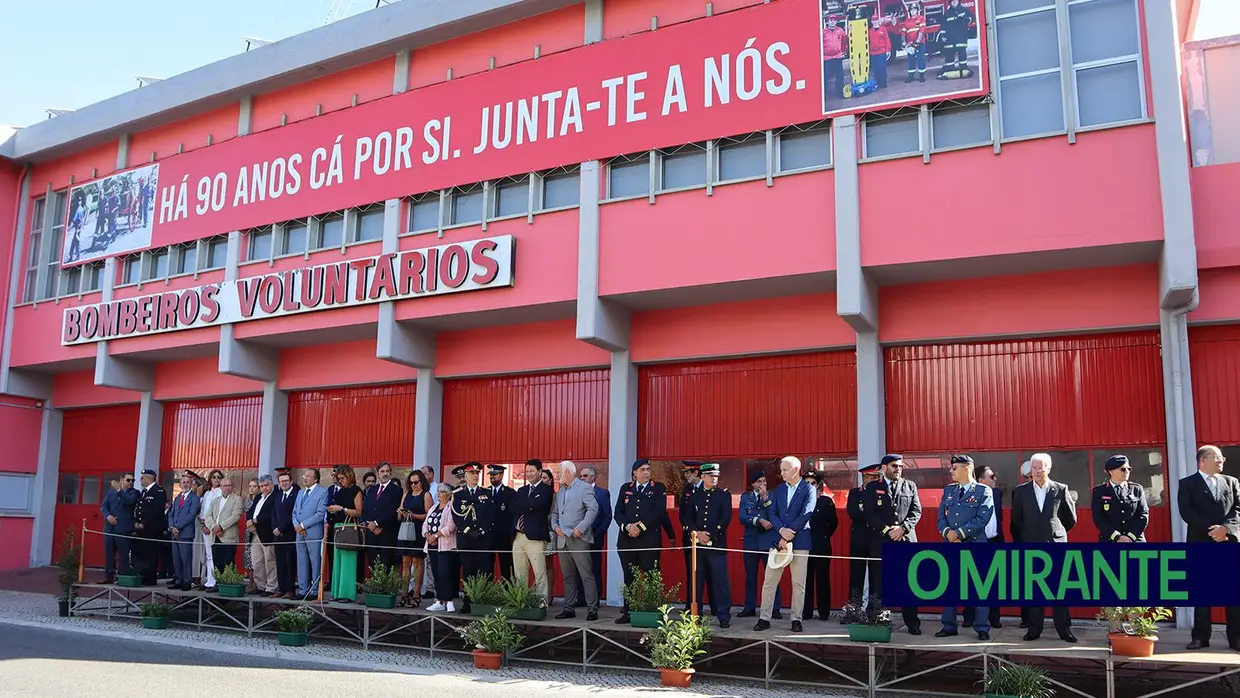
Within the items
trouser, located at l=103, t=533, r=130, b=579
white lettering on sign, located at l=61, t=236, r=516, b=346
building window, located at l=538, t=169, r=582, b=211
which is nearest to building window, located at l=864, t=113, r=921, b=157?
building window, located at l=538, t=169, r=582, b=211

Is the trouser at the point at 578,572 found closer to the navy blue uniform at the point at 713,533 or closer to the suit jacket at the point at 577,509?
the suit jacket at the point at 577,509

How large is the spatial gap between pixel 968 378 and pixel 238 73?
1456 centimetres

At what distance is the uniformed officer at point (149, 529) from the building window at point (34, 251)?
8.10 meters

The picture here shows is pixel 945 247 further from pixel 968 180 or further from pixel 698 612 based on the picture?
pixel 698 612

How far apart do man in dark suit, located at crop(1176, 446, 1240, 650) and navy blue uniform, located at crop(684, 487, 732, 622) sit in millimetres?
4747

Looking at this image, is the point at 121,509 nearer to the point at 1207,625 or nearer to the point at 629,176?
the point at 629,176

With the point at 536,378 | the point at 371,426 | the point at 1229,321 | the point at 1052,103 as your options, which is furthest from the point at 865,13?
the point at 371,426

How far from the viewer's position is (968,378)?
13680mm

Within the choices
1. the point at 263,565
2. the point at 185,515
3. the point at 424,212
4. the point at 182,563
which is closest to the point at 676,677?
the point at 263,565

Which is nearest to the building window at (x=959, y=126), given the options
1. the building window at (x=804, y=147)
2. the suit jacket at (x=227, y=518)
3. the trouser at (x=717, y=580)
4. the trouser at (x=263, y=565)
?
the building window at (x=804, y=147)

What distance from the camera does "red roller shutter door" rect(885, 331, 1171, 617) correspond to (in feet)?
41.7

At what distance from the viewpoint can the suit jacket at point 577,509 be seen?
42.2 ft

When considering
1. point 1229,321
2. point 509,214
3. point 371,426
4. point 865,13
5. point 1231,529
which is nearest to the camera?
point 1231,529

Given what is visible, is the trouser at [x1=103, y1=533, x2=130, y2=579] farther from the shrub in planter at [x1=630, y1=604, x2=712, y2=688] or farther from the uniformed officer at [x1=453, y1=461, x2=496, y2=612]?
the shrub in planter at [x1=630, y1=604, x2=712, y2=688]
